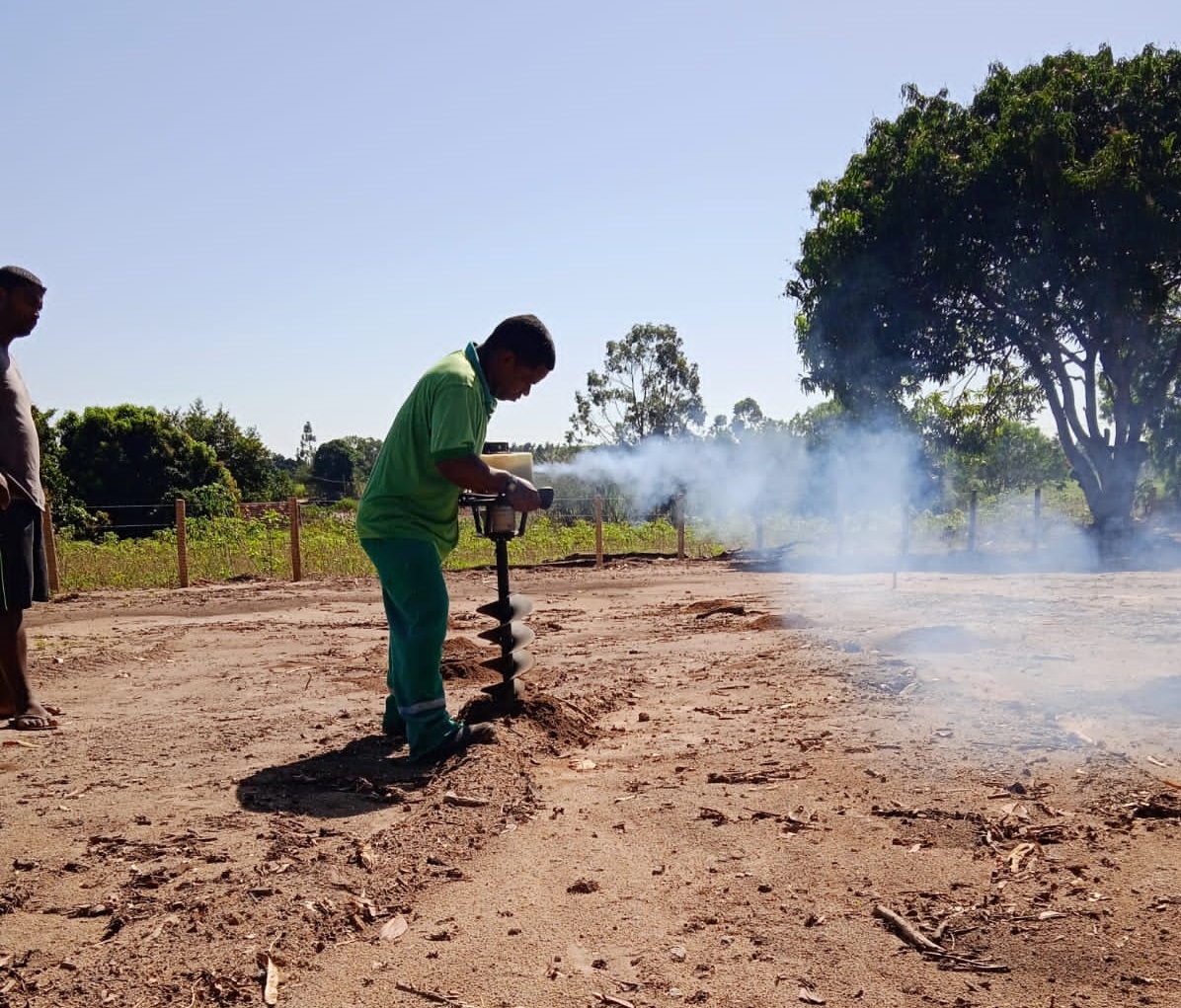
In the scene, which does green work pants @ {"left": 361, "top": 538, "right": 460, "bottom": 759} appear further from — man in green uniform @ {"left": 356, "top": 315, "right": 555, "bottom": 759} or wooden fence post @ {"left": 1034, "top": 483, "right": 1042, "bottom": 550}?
wooden fence post @ {"left": 1034, "top": 483, "right": 1042, "bottom": 550}

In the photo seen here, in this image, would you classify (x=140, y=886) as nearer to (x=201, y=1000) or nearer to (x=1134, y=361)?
(x=201, y=1000)

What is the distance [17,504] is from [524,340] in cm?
283

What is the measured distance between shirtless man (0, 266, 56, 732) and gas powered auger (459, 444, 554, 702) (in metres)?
2.26

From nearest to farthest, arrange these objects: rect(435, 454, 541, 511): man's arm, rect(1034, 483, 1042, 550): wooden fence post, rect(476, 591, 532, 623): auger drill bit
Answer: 1. rect(435, 454, 541, 511): man's arm
2. rect(476, 591, 532, 623): auger drill bit
3. rect(1034, 483, 1042, 550): wooden fence post

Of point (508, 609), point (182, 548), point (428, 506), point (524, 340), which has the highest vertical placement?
point (524, 340)

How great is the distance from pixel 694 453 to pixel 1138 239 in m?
9.38

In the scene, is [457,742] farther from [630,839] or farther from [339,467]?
[339,467]

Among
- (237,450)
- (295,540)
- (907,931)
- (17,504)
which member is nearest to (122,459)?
(237,450)

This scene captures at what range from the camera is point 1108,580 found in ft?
42.1

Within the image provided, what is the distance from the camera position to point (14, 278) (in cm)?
502

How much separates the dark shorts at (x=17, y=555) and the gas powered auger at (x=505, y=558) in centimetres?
230

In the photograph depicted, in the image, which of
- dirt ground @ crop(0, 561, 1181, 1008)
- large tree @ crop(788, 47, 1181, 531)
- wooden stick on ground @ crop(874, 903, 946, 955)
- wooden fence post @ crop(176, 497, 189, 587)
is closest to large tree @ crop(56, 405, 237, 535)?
wooden fence post @ crop(176, 497, 189, 587)

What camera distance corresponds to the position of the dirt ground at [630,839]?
92.9 inches

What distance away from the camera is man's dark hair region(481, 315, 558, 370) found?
171 inches
